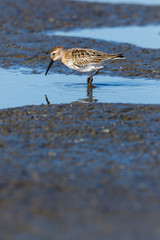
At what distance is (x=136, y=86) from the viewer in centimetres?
1235

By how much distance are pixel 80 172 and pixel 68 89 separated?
5.60 meters

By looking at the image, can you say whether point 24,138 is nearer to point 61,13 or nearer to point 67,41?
point 67,41

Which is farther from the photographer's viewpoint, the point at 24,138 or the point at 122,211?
the point at 24,138

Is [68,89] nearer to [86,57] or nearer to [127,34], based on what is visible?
[86,57]

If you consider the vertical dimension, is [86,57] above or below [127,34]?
below

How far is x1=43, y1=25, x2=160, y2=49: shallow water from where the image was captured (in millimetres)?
18594

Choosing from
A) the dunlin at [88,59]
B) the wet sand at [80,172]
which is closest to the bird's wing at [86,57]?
the dunlin at [88,59]

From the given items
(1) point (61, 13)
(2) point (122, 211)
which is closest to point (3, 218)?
(2) point (122, 211)

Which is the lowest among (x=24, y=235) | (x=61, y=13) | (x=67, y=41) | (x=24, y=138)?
(x=24, y=235)

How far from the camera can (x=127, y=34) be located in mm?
20250

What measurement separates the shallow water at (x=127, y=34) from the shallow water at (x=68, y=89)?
5.01 meters

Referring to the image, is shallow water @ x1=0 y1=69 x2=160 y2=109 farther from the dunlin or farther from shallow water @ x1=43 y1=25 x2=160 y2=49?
shallow water @ x1=43 y1=25 x2=160 y2=49

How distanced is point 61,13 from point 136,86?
460 inches

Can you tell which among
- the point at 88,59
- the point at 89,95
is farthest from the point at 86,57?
the point at 89,95
